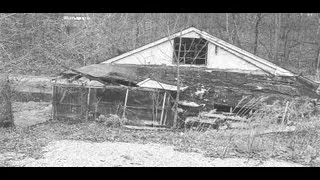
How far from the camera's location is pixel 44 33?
906 inches

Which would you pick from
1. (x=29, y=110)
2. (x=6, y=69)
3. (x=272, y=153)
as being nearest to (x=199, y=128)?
(x=272, y=153)

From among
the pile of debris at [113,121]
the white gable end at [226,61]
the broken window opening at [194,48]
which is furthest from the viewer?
the broken window opening at [194,48]

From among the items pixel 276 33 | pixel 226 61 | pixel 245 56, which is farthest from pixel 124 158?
pixel 276 33

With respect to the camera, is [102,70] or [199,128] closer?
[199,128]

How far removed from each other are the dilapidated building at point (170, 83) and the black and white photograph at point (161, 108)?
0.05m

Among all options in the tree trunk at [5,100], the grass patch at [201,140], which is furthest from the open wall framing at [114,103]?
the tree trunk at [5,100]

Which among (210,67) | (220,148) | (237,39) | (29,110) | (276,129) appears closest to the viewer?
(220,148)

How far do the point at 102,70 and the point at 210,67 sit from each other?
5437mm

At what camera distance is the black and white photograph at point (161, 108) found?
34.6 feet

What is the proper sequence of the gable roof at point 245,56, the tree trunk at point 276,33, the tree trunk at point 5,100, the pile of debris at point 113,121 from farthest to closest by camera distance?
the tree trunk at point 276,33
the gable roof at point 245,56
the pile of debris at point 113,121
the tree trunk at point 5,100

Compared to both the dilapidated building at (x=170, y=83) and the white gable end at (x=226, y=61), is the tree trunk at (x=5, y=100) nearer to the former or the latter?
the dilapidated building at (x=170, y=83)

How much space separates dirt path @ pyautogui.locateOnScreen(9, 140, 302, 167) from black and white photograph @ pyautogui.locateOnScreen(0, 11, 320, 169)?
28mm

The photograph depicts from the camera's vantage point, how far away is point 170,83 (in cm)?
1758

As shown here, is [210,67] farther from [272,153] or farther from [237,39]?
[237,39]
